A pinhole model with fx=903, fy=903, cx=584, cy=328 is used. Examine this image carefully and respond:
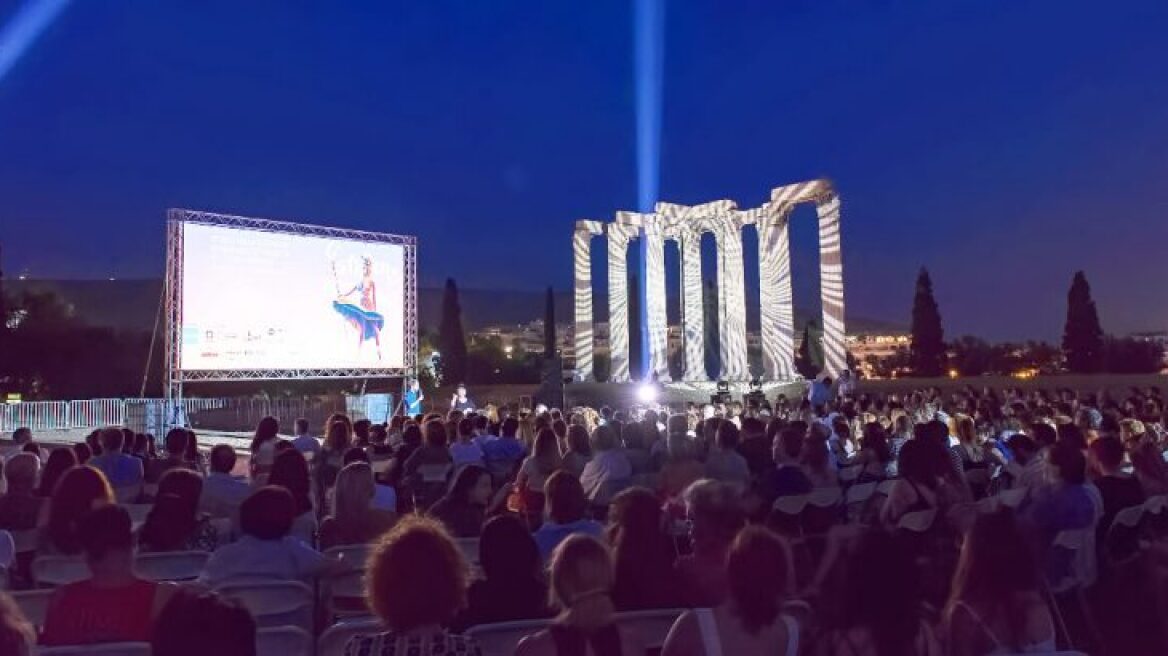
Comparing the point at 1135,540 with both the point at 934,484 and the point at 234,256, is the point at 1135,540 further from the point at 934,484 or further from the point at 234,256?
the point at 234,256

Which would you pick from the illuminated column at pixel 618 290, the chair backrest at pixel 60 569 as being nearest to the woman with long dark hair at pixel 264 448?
the chair backrest at pixel 60 569

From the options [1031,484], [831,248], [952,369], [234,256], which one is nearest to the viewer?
[1031,484]

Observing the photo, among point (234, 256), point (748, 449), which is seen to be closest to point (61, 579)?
point (748, 449)

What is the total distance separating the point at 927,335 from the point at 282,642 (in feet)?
118

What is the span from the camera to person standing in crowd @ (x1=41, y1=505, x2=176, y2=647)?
303cm

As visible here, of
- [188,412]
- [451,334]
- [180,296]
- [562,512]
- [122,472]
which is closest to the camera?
[562,512]

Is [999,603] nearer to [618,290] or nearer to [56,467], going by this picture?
[56,467]

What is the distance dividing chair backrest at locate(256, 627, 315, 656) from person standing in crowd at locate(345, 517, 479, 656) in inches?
20.1

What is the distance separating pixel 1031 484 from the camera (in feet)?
20.4

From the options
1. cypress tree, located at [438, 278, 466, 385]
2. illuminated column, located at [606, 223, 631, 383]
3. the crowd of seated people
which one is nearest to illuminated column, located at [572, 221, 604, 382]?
illuminated column, located at [606, 223, 631, 383]

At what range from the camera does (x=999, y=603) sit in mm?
2904

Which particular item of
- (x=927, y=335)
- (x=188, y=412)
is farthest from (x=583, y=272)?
(x=927, y=335)

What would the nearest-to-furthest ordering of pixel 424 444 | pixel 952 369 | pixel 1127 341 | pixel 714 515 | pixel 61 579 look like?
pixel 714 515, pixel 61 579, pixel 424 444, pixel 1127 341, pixel 952 369

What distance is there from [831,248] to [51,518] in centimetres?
2075
